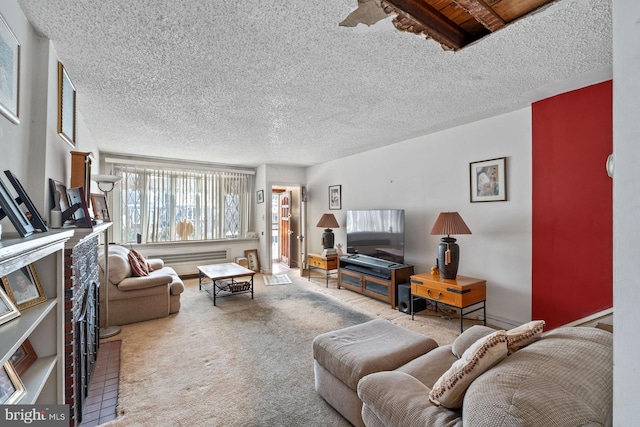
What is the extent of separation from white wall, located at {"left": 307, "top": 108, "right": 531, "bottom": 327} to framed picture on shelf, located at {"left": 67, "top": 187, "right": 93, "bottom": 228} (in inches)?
143

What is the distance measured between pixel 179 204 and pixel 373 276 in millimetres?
4153

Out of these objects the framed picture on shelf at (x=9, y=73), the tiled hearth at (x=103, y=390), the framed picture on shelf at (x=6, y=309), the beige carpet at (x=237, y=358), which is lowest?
the tiled hearth at (x=103, y=390)

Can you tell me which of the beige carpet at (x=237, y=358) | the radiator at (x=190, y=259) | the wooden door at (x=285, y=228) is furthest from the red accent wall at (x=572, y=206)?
the radiator at (x=190, y=259)

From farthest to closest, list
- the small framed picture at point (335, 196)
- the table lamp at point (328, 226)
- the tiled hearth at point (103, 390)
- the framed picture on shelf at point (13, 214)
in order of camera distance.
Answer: the small framed picture at point (335, 196) → the table lamp at point (328, 226) → the tiled hearth at point (103, 390) → the framed picture on shelf at point (13, 214)

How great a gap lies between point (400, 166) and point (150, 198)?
467cm

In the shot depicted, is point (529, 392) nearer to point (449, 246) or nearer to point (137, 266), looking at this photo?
point (449, 246)

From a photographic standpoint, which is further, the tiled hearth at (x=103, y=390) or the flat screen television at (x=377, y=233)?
the flat screen television at (x=377, y=233)

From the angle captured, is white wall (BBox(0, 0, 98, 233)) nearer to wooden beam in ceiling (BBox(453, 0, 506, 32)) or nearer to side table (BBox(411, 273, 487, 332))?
wooden beam in ceiling (BBox(453, 0, 506, 32))

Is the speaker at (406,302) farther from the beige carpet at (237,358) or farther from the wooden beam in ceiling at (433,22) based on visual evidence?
the wooden beam in ceiling at (433,22)

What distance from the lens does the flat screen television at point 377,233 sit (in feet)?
13.5

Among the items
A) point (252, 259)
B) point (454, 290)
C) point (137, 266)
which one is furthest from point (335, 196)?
point (137, 266)

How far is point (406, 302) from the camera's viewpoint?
12.0 feet
